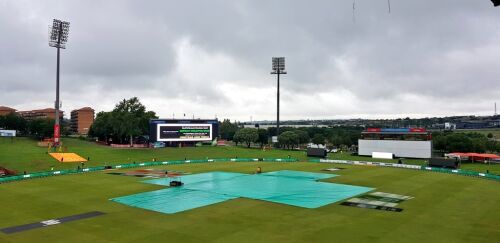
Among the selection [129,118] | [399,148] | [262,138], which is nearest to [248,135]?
[262,138]

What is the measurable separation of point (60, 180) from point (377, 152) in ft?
268

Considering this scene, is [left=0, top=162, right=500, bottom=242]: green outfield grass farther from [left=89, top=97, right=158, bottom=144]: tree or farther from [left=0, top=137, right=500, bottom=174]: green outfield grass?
[left=89, top=97, right=158, bottom=144]: tree

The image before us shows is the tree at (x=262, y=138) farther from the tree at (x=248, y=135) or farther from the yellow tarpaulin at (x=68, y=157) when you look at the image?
the yellow tarpaulin at (x=68, y=157)

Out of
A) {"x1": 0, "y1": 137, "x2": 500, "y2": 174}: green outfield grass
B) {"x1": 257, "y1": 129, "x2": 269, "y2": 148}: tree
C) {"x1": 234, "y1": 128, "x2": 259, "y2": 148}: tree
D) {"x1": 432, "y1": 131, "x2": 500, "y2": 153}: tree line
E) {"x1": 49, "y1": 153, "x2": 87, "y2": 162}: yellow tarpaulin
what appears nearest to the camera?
{"x1": 0, "y1": 137, "x2": 500, "y2": 174}: green outfield grass

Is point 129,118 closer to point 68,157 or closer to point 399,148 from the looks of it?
point 68,157

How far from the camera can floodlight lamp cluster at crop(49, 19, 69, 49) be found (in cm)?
8581

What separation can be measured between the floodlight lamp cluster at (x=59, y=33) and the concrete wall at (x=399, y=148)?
276 ft

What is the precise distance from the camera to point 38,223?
3133cm

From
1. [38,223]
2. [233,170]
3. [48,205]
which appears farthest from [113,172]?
[38,223]

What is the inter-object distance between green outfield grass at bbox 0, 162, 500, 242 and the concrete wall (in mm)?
51655

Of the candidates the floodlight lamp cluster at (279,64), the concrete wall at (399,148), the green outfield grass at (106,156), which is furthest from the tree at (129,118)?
the concrete wall at (399,148)

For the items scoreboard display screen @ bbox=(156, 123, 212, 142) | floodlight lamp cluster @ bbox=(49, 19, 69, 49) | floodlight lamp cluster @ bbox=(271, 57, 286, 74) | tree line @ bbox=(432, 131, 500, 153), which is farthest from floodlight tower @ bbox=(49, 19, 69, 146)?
tree line @ bbox=(432, 131, 500, 153)

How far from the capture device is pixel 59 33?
85750 millimetres

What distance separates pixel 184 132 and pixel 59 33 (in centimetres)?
4470
